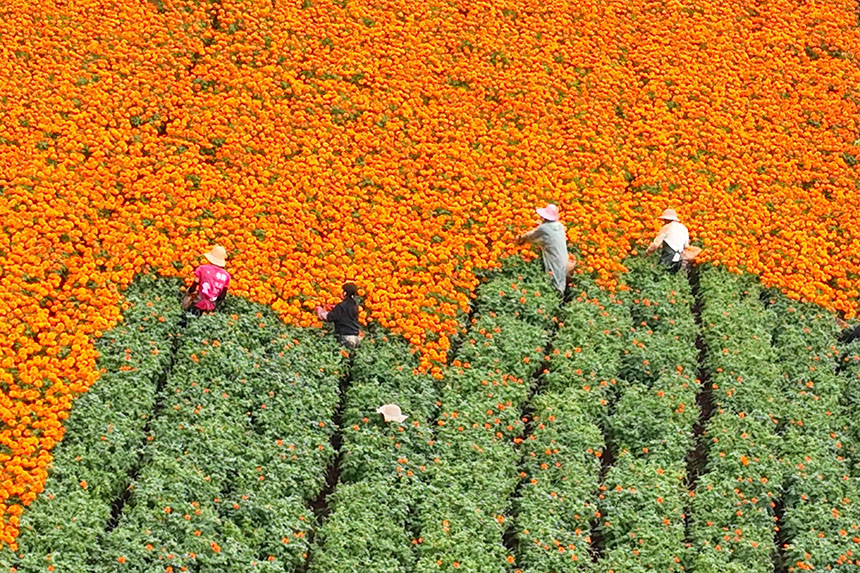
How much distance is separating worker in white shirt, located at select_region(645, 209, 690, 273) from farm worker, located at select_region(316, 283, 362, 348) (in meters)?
3.76

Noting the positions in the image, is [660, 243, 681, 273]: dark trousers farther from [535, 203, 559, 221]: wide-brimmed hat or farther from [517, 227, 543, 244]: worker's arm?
[517, 227, 543, 244]: worker's arm

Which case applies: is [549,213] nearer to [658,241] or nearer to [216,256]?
[658,241]

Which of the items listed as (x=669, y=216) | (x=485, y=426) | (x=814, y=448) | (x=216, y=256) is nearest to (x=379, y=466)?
(x=485, y=426)

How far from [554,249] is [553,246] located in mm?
36

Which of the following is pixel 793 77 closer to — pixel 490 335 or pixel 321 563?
pixel 490 335

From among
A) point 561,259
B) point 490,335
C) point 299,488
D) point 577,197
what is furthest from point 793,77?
point 299,488

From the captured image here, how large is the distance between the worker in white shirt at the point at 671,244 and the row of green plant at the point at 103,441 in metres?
5.65

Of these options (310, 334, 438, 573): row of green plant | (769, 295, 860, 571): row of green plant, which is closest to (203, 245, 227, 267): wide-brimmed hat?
(310, 334, 438, 573): row of green plant

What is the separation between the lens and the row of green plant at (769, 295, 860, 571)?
1380 centimetres

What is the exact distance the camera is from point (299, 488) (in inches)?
539

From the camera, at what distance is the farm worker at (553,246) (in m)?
16.1

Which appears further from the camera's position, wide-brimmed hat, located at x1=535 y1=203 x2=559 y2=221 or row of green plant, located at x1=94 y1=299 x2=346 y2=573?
wide-brimmed hat, located at x1=535 y1=203 x2=559 y2=221

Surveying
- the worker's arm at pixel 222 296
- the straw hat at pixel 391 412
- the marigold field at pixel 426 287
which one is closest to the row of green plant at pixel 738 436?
the marigold field at pixel 426 287

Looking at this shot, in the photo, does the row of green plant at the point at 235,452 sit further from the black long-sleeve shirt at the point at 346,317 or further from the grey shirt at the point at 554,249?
the grey shirt at the point at 554,249
